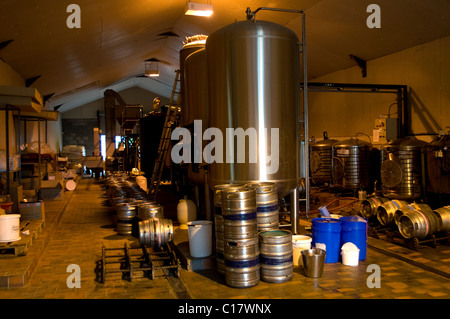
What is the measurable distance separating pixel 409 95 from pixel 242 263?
8733mm

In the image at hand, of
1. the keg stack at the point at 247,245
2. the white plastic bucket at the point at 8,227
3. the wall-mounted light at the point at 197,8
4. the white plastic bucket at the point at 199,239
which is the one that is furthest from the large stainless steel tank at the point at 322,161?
the white plastic bucket at the point at 8,227

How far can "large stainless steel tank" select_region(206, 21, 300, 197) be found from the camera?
19.9ft

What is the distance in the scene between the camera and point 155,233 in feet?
19.9

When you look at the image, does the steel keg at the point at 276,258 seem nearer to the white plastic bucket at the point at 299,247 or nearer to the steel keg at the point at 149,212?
the white plastic bucket at the point at 299,247

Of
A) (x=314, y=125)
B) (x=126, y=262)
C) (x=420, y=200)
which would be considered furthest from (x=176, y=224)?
(x=314, y=125)

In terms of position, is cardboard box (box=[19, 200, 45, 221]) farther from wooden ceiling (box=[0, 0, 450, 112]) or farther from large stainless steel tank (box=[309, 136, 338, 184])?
large stainless steel tank (box=[309, 136, 338, 184])

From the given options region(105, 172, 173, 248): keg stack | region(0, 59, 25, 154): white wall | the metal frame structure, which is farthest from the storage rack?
region(0, 59, 25, 154): white wall

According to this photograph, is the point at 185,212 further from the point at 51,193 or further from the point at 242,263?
the point at 51,193

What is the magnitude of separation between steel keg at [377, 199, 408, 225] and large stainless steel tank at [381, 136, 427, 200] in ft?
6.46

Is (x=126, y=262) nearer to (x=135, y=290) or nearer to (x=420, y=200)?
(x=135, y=290)

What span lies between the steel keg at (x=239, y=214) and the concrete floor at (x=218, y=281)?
629 millimetres

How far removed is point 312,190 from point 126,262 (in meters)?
8.82

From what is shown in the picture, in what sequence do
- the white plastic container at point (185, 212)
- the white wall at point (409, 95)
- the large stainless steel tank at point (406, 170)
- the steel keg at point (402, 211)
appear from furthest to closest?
the white wall at point (409, 95) → the large stainless steel tank at point (406, 170) → the white plastic container at point (185, 212) → the steel keg at point (402, 211)

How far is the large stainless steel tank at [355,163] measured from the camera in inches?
476
